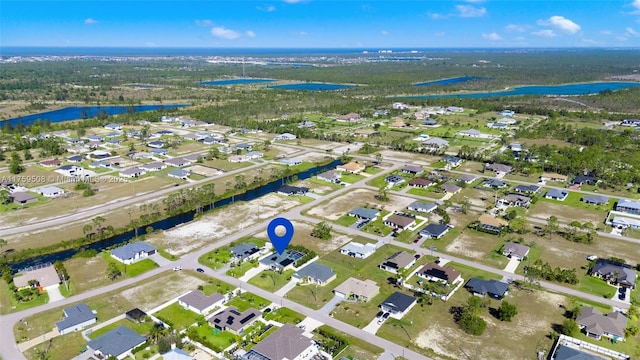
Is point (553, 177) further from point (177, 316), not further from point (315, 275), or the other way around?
point (177, 316)

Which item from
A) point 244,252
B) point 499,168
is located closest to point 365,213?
point 244,252

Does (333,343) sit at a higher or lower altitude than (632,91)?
lower

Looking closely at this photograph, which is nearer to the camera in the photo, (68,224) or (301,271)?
(301,271)

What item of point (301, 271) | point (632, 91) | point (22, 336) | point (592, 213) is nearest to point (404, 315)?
point (301, 271)

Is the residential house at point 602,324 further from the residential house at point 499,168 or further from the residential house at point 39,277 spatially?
the residential house at point 39,277

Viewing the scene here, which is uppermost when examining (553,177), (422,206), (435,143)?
(435,143)

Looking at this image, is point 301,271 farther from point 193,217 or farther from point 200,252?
point 193,217
